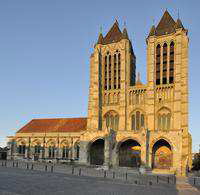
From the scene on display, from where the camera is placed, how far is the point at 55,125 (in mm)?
67688

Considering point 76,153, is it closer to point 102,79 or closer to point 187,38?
point 102,79

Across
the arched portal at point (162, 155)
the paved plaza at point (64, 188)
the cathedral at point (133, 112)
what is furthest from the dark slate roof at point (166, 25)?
the paved plaza at point (64, 188)

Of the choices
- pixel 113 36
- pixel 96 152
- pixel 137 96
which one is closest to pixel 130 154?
pixel 96 152

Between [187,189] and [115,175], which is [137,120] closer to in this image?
[115,175]

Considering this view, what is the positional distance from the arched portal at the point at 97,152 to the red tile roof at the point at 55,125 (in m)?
7.86

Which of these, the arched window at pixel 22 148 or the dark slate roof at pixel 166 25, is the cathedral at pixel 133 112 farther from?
the arched window at pixel 22 148

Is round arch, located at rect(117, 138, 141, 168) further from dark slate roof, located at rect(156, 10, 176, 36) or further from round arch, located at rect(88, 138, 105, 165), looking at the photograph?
dark slate roof, located at rect(156, 10, 176, 36)

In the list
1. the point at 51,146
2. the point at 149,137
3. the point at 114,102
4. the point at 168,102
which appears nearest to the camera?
the point at 149,137

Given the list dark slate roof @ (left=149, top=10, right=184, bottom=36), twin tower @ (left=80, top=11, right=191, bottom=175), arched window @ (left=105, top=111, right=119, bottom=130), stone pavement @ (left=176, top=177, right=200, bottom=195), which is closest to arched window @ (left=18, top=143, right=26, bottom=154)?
twin tower @ (left=80, top=11, right=191, bottom=175)

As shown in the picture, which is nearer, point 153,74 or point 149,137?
point 149,137

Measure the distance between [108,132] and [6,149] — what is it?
30.5m

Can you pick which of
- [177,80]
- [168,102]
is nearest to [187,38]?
[177,80]

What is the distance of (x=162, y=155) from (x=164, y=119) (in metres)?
6.38

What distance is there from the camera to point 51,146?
2554 inches
